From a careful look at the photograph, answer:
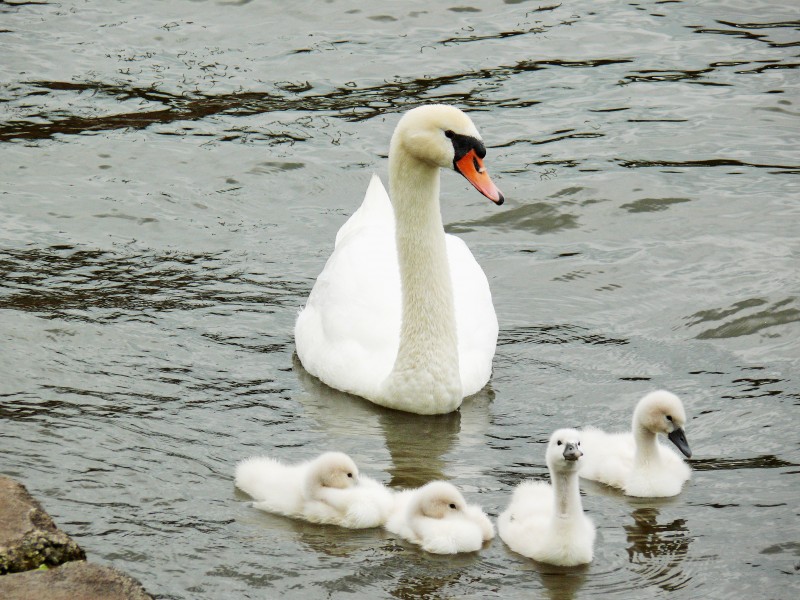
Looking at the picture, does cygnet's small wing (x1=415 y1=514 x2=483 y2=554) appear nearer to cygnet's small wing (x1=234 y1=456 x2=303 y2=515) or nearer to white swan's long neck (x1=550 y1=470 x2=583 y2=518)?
white swan's long neck (x1=550 y1=470 x2=583 y2=518)

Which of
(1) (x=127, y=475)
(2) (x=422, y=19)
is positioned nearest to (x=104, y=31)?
(2) (x=422, y=19)

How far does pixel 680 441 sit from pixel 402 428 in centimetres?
187

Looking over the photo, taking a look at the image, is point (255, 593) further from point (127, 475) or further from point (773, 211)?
point (773, 211)

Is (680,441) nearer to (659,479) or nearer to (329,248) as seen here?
(659,479)

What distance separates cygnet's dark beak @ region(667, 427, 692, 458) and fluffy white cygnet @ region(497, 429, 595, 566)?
840mm

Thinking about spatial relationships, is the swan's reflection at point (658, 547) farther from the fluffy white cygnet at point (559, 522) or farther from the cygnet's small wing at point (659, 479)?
the fluffy white cygnet at point (559, 522)

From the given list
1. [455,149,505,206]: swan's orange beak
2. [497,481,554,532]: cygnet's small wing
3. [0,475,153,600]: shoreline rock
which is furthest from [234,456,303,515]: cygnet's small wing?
[455,149,505,206]: swan's orange beak

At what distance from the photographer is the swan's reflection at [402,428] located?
26.6ft

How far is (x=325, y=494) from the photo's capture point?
23.7ft

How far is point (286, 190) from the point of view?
1280 centimetres

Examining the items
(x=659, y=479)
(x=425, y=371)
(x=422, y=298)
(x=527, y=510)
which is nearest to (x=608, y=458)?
(x=659, y=479)

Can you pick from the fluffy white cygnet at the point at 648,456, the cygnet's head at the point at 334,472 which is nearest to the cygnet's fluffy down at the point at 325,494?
the cygnet's head at the point at 334,472

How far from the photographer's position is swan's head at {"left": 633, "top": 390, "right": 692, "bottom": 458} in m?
7.60

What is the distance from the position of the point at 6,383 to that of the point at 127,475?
160cm
